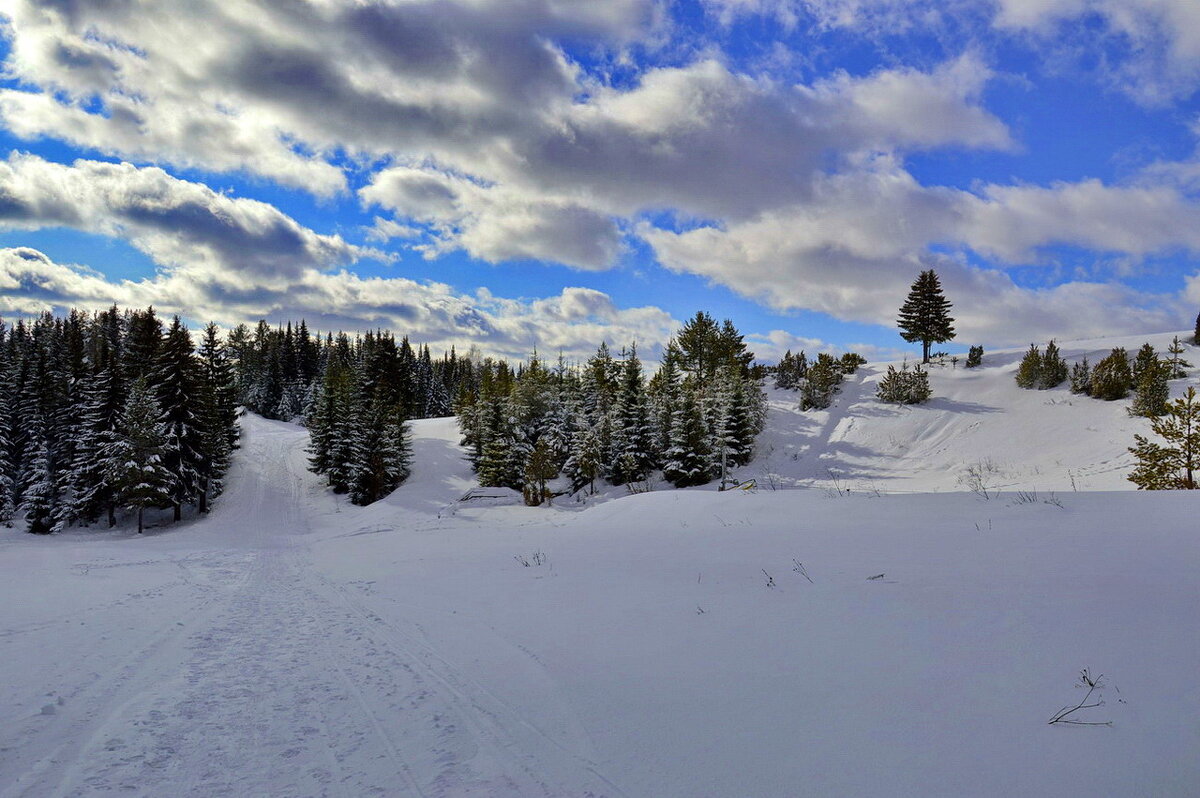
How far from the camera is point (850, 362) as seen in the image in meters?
49.7

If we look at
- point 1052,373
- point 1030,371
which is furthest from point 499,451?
point 1052,373

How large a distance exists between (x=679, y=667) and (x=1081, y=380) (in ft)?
137

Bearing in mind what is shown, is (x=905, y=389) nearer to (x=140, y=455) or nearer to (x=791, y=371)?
(x=791, y=371)

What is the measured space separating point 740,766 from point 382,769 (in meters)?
2.40

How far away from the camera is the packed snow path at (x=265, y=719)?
3.52 m

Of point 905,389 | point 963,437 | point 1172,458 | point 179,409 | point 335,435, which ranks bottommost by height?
point 335,435

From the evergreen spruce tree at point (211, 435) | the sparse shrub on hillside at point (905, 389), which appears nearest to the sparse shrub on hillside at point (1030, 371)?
the sparse shrub on hillside at point (905, 389)

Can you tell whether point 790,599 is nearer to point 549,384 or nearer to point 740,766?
point 740,766

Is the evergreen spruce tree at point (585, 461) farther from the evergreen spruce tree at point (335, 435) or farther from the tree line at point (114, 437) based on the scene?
the tree line at point (114, 437)

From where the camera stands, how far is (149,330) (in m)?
38.4

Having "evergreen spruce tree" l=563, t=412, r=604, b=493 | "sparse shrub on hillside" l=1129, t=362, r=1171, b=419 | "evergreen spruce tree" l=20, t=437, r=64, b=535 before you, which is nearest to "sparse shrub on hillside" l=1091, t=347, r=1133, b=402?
"sparse shrub on hillside" l=1129, t=362, r=1171, b=419

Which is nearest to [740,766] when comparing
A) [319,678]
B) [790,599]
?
[790,599]

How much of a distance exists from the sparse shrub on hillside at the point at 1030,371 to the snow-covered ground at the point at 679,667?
119 ft

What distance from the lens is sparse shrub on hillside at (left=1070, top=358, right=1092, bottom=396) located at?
3394cm
